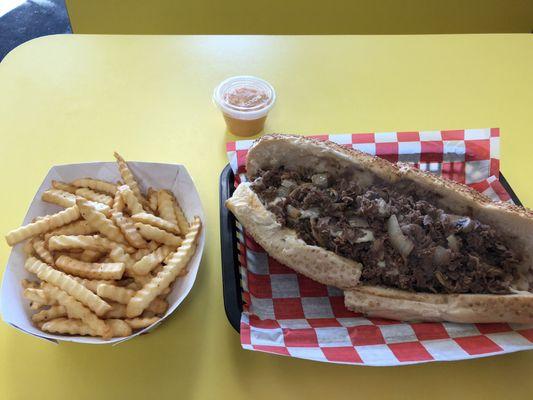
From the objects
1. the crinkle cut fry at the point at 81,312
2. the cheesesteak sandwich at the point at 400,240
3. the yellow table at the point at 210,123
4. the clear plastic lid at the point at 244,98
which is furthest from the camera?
the clear plastic lid at the point at 244,98

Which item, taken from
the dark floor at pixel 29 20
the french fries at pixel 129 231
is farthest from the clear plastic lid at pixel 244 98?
the dark floor at pixel 29 20

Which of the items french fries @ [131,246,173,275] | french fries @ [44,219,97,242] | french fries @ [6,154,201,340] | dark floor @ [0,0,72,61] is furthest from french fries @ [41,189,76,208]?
dark floor @ [0,0,72,61]

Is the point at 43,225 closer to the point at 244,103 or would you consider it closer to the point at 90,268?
the point at 90,268

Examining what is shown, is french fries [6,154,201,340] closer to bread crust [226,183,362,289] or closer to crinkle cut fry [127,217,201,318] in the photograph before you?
crinkle cut fry [127,217,201,318]

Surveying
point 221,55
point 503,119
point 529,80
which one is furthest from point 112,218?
point 529,80

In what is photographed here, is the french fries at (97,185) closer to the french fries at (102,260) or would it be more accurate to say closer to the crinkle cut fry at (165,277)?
the french fries at (102,260)

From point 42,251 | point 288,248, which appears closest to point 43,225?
point 42,251

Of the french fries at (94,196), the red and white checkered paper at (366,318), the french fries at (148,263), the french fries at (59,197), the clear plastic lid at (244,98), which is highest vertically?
the clear plastic lid at (244,98)
